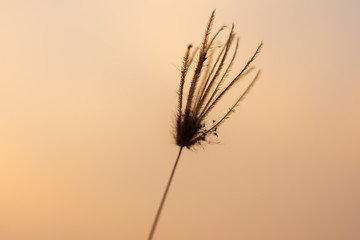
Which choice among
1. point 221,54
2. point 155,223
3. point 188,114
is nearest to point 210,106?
point 188,114

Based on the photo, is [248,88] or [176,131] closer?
[176,131]

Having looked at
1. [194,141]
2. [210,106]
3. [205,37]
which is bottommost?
[194,141]

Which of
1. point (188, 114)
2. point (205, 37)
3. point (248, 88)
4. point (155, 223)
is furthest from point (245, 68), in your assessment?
point (155, 223)

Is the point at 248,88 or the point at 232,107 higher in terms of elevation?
the point at 248,88

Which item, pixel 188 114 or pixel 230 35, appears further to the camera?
pixel 230 35

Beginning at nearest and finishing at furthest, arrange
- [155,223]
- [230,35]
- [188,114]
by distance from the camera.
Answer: [155,223], [188,114], [230,35]

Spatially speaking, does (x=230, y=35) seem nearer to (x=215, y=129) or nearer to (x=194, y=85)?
(x=194, y=85)

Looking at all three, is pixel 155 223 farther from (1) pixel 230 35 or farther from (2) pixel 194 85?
(1) pixel 230 35

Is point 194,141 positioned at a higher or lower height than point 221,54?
lower

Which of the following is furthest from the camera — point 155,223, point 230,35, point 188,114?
point 230,35
